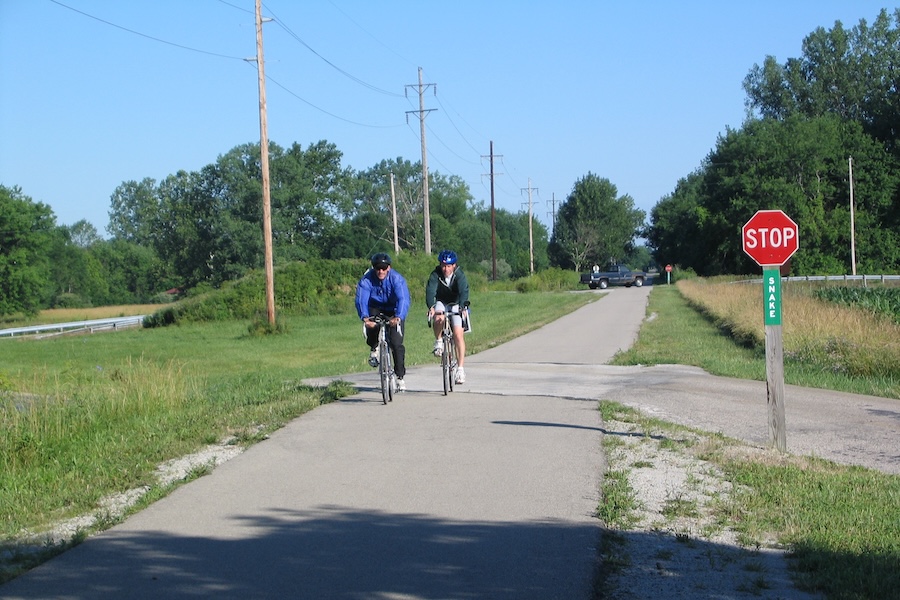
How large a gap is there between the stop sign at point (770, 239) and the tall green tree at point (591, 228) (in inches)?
4044

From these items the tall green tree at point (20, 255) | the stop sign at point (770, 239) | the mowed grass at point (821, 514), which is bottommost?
the mowed grass at point (821, 514)

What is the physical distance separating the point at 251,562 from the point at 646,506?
9.19 ft

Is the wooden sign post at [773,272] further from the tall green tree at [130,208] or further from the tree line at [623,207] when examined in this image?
the tall green tree at [130,208]

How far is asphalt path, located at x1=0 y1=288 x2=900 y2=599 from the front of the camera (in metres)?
5.19

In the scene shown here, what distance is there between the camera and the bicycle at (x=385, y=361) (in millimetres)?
11594

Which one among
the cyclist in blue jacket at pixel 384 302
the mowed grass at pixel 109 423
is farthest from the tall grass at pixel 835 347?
the mowed grass at pixel 109 423

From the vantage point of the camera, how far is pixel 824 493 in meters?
7.10

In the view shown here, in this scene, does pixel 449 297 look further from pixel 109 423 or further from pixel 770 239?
pixel 770 239

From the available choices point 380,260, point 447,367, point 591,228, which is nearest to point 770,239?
point 380,260

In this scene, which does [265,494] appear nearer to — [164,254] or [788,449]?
[788,449]

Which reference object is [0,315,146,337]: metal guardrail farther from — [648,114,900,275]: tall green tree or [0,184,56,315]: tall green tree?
[648,114,900,275]: tall green tree

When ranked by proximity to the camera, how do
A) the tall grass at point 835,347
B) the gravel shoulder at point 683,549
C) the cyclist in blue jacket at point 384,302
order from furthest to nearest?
the tall grass at point 835,347 < the cyclist in blue jacket at point 384,302 < the gravel shoulder at point 683,549

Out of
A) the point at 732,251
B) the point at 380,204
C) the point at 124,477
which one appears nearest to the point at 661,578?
the point at 124,477

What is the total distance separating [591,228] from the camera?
112250 mm
